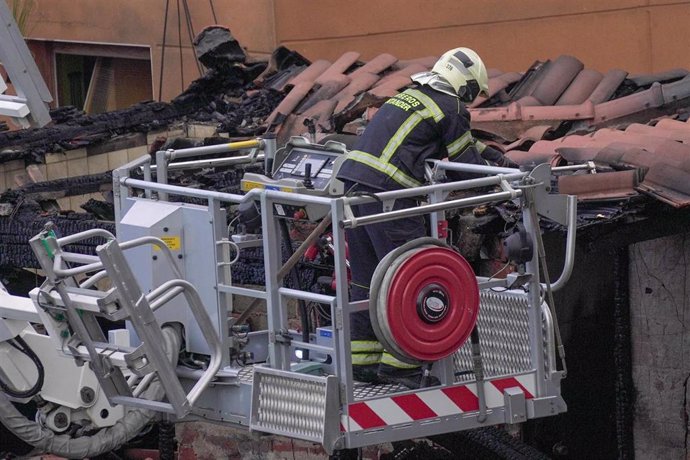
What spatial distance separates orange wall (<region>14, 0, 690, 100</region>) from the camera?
1361 cm

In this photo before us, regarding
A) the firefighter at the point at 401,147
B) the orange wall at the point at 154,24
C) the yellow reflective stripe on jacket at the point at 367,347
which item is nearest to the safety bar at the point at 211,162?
the firefighter at the point at 401,147

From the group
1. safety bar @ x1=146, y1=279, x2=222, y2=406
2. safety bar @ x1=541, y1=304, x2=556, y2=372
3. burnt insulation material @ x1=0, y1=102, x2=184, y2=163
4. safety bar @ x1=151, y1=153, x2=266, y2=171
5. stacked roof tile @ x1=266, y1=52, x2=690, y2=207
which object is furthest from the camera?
burnt insulation material @ x1=0, y1=102, x2=184, y2=163

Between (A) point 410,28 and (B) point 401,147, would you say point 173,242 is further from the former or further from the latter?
(A) point 410,28

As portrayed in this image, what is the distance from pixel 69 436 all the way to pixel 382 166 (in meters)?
2.29

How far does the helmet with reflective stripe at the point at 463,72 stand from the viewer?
23.5 feet

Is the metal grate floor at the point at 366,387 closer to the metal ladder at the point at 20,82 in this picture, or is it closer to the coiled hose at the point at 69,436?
the coiled hose at the point at 69,436

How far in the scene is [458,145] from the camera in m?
7.13

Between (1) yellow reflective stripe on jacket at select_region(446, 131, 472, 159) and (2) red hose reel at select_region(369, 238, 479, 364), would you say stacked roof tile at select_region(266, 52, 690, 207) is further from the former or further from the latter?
(2) red hose reel at select_region(369, 238, 479, 364)

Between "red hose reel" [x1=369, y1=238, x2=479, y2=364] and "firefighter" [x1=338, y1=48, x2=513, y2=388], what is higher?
"firefighter" [x1=338, y1=48, x2=513, y2=388]

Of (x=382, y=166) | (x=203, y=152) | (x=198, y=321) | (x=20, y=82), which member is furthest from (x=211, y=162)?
(x=198, y=321)

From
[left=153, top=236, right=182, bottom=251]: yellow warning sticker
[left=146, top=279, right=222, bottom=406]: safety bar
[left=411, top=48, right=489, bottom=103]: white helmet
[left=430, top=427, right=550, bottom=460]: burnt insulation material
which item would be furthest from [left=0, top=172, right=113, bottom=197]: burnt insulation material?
[left=146, top=279, right=222, bottom=406]: safety bar

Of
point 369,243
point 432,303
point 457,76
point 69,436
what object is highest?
point 457,76

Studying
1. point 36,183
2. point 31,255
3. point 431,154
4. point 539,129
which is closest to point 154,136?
point 36,183

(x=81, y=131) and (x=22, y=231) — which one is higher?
(x=81, y=131)
